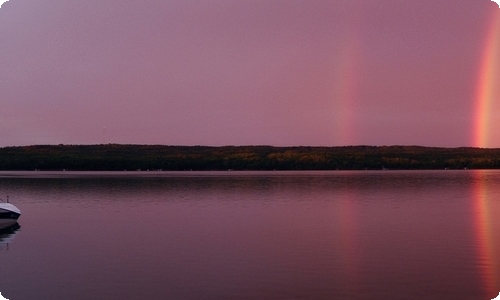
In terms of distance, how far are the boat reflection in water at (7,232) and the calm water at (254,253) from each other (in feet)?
0.30

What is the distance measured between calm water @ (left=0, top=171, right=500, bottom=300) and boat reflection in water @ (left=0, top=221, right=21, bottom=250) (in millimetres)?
91

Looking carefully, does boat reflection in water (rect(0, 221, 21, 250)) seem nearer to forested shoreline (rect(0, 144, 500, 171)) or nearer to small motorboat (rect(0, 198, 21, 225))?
small motorboat (rect(0, 198, 21, 225))

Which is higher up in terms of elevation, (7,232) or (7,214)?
(7,214)

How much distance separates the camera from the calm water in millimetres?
15438

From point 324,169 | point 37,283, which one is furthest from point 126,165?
point 37,283

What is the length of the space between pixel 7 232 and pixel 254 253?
1106 cm

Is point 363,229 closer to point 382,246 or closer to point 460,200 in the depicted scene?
point 382,246

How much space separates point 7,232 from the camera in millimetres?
26281

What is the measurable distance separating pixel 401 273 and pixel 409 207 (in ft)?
64.6

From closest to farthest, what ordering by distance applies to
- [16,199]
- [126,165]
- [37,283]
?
[37,283]
[16,199]
[126,165]

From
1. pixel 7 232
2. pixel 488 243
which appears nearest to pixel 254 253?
pixel 488 243

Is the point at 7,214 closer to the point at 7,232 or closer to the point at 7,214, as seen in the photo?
the point at 7,214

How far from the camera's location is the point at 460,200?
4228 centimetres

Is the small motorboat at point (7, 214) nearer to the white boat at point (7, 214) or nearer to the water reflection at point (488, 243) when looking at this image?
the white boat at point (7, 214)
